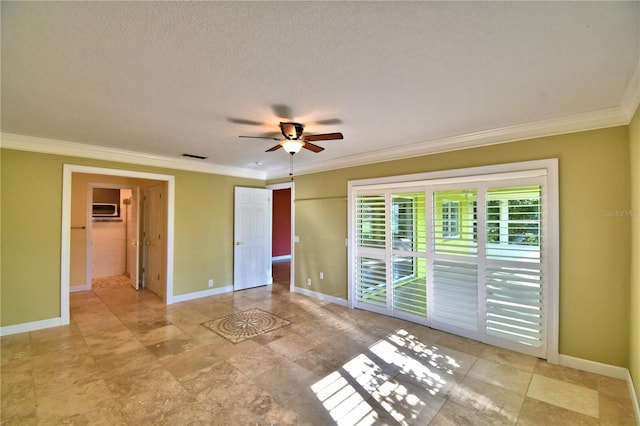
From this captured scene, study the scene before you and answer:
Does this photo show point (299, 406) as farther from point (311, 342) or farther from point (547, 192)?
point (547, 192)

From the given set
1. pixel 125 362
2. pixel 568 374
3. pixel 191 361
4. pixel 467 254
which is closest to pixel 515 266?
pixel 467 254

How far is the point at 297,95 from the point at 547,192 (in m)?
2.75

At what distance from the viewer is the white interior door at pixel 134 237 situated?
583cm

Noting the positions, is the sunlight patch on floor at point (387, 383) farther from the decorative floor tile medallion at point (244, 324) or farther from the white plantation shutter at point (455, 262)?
the decorative floor tile medallion at point (244, 324)

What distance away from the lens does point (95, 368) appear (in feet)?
9.21

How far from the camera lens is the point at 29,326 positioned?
3709 millimetres

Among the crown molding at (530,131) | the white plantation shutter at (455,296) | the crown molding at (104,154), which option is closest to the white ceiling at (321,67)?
the crown molding at (530,131)

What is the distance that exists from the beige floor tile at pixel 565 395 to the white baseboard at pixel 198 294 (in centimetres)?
492

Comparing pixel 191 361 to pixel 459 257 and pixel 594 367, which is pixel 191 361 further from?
pixel 594 367

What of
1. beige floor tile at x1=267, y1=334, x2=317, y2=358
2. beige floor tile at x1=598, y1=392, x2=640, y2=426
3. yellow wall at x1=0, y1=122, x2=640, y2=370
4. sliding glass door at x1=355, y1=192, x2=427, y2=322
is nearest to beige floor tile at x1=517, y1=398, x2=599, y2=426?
beige floor tile at x1=598, y1=392, x2=640, y2=426

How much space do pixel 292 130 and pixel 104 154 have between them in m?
3.35

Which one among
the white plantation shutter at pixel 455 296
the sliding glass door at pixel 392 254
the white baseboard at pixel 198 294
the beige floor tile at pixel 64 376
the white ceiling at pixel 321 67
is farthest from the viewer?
the white baseboard at pixel 198 294

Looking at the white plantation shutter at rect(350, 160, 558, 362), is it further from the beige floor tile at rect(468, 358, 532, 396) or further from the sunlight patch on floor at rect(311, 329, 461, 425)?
the sunlight patch on floor at rect(311, 329, 461, 425)

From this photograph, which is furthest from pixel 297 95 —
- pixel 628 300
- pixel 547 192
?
pixel 628 300
